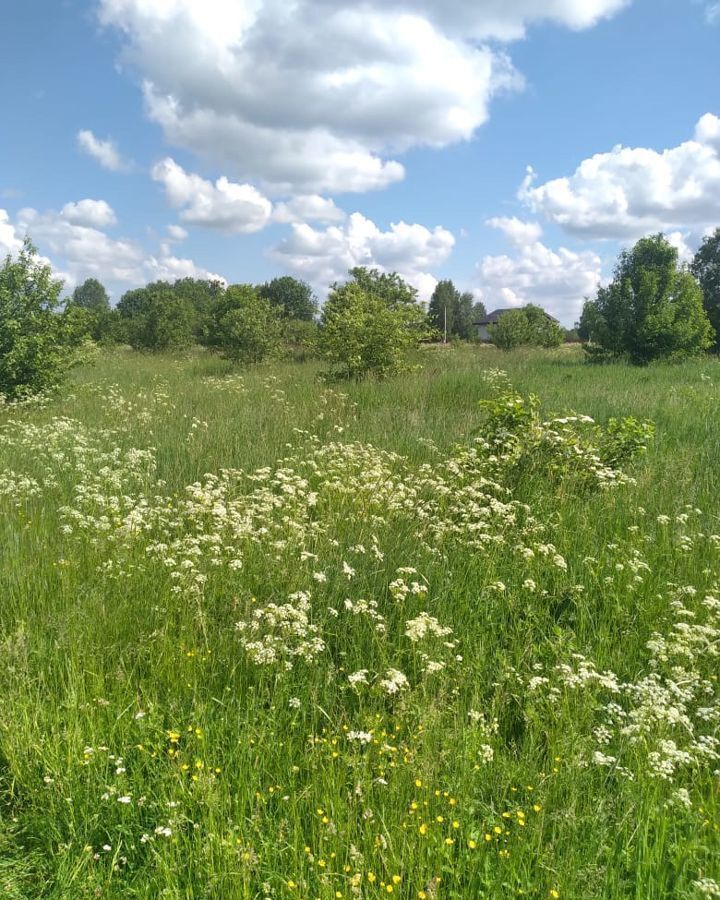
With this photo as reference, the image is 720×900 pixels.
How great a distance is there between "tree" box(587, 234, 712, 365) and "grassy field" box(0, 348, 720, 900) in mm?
17805

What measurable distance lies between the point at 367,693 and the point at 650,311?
2221 cm

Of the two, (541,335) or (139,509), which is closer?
(139,509)

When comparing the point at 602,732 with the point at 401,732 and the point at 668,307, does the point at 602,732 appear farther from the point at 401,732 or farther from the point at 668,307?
the point at 668,307

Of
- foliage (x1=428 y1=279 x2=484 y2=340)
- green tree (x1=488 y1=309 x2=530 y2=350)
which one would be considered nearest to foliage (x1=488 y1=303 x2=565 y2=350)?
green tree (x1=488 y1=309 x2=530 y2=350)

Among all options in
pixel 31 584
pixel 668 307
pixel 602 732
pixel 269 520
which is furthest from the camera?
pixel 668 307

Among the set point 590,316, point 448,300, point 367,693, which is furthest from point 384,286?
point 448,300

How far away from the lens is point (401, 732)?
2701 millimetres

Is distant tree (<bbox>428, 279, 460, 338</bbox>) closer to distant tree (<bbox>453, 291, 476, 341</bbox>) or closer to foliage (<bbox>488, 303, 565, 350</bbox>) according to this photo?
distant tree (<bbox>453, 291, 476, 341</bbox>)

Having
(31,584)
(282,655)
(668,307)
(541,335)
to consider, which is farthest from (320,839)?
(541,335)

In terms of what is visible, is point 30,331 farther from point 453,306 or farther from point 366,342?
point 453,306

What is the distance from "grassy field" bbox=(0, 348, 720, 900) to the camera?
6.89ft

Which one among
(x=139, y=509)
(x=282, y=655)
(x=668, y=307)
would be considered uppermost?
(x=668, y=307)

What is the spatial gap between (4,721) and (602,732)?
2735 millimetres

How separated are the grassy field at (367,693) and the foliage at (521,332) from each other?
1236 inches
